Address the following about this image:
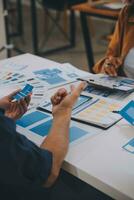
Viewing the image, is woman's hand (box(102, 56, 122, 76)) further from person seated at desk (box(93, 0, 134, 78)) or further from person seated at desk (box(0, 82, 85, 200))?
person seated at desk (box(0, 82, 85, 200))

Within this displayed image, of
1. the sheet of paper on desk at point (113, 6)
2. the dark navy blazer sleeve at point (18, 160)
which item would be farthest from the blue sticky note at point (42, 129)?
the sheet of paper on desk at point (113, 6)

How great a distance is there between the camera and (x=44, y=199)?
1.24 meters

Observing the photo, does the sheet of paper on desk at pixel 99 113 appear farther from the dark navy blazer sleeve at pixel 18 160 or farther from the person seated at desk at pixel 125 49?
the person seated at desk at pixel 125 49

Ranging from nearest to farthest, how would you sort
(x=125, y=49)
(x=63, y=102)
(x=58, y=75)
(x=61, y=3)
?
(x=63, y=102) → (x=58, y=75) → (x=125, y=49) → (x=61, y=3)

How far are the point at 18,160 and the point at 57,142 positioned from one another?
0.20m

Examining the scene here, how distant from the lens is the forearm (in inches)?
41.4

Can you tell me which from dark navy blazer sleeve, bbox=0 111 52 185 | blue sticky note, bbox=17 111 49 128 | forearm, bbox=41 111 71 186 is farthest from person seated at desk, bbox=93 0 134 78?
dark navy blazer sleeve, bbox=0 111 52 185

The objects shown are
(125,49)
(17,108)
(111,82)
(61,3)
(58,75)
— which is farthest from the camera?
(61,3)

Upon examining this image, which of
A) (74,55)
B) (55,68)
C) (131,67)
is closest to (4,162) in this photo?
(55,68)

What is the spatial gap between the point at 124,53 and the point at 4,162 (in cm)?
115

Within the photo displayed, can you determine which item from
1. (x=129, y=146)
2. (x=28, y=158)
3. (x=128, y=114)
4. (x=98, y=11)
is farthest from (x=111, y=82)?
(x=98, y=11)

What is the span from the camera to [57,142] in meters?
1.12

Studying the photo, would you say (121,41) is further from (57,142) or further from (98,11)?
(98,11)

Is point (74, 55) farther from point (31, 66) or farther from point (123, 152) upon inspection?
point (123, 152)
